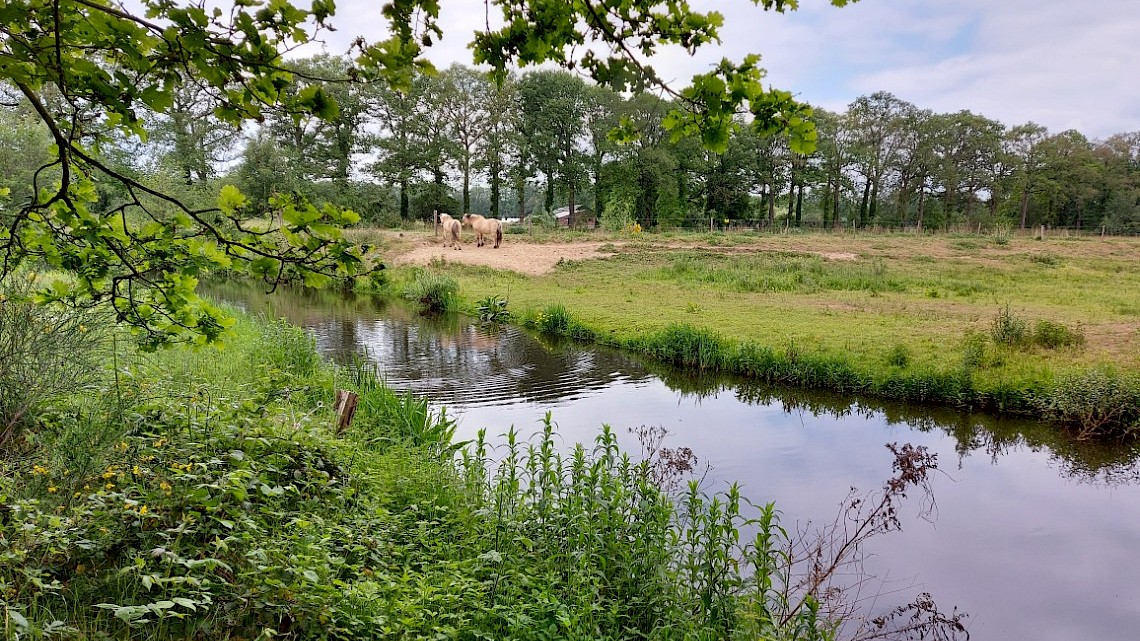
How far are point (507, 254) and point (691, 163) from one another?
3053 centimetres

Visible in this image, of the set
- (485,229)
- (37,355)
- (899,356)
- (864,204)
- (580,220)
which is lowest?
(899,356)

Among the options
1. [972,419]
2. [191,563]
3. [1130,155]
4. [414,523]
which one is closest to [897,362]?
[972,419]

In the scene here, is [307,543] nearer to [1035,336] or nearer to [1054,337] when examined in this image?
[1035,336]

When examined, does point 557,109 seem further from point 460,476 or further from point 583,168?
point 460,476

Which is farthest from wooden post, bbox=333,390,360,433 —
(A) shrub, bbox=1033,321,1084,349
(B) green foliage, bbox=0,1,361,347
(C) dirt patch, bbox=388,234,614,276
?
(C) dirt patch, bbox=388,234,614,276

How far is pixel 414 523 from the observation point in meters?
5.37

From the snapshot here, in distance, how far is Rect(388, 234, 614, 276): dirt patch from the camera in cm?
3144

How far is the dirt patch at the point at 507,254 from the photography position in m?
31.4

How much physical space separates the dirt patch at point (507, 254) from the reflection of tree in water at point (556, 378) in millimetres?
9868

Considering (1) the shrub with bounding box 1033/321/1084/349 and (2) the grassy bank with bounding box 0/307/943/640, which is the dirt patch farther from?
(2) the grassy bank with bounding box 0/307/943/640

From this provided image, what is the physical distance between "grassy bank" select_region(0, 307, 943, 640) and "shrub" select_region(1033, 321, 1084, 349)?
1038 cm

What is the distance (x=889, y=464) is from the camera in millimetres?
9289

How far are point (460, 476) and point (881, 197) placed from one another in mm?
68687

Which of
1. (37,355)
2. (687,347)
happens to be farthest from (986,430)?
(37,355)
